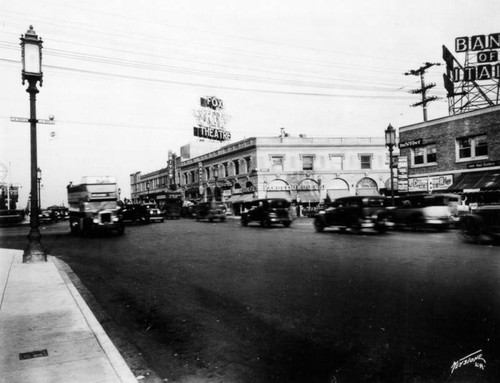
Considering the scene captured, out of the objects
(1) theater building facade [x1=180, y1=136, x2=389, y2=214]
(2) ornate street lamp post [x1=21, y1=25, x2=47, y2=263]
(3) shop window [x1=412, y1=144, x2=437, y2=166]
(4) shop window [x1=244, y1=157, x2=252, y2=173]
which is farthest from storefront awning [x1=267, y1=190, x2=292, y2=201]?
(2) ornate street lamp post [x1=21, y1=25, x2=47, y2=263]

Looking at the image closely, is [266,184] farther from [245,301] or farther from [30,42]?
[245,301]

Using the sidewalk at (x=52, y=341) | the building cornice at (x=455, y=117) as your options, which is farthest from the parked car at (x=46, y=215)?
the sidewalk at (x=52, y=341)

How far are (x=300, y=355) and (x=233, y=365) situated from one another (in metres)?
0.75

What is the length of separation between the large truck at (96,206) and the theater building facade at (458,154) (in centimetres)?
1737

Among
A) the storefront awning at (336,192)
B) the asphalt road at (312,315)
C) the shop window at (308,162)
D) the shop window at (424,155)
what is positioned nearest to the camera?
the asphalt road at (312,315)

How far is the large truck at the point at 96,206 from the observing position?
68.7 feet

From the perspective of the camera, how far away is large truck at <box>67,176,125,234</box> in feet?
68.7

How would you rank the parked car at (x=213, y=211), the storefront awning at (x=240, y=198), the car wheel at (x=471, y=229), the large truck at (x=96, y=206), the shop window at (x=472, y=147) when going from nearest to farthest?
the car wheel at (x=471, y=229) → the large truck at (x=96, y=206) → the shop window at (x=472, y=147) → the parked car at (x=213, y=211) → the storefront awning at (x=240, y=198)

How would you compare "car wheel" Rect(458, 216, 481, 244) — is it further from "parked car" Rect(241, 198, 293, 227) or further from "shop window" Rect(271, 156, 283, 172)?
"shop window" Rect(271, 156, 283, 172)

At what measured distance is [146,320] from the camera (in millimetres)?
5898

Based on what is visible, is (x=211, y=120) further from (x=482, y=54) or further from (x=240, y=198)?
(x=482, y=54)

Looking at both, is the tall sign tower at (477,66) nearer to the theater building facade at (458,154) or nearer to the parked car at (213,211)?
the theater building facade at (458,154)

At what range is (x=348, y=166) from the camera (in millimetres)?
49031

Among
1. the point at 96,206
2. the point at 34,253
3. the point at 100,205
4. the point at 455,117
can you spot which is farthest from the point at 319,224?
the point at 455,117
